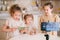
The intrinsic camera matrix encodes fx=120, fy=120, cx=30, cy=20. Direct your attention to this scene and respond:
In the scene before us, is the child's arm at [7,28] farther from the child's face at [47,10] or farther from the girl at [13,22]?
the child's face at [47,10]

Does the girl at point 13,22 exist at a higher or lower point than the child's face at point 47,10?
lower

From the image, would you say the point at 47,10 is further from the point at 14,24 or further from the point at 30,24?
the point at 14,24

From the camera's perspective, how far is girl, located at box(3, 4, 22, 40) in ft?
3.17

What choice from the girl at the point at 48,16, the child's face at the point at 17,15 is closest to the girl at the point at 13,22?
the child's face at the point at 17,15

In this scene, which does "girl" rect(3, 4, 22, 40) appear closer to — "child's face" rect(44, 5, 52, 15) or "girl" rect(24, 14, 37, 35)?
"girl" rect(24, 14, 37, 35)

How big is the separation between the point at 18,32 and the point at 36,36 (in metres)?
0.15

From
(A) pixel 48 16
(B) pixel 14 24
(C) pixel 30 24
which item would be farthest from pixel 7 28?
(A) pixel 48 16

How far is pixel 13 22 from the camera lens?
3.20 feet

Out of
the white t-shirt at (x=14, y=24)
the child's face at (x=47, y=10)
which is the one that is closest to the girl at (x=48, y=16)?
the child's face at (x=47, y=10)

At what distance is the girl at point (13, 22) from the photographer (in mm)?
966

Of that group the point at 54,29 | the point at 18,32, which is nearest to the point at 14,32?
the point at 18,32

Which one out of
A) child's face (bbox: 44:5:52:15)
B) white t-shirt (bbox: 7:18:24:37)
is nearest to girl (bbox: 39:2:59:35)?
child's face (bbox: 44:5:52:15)

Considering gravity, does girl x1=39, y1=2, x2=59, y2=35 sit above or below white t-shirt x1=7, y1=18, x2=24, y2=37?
above

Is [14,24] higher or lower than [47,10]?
lower
